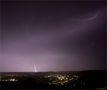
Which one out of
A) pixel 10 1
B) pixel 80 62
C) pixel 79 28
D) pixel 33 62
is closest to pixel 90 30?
pixel 79 28

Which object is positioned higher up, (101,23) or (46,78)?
(101,23)

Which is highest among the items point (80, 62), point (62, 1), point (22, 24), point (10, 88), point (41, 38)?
point (62, 1)

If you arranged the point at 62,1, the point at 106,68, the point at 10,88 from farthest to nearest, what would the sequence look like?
the point at 62,1 < the point at 106,68 < the point at 10,88

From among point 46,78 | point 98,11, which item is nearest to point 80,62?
point 46,78

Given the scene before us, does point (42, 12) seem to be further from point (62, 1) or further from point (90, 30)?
point (90, 30)

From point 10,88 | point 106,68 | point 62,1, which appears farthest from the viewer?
point 62,1

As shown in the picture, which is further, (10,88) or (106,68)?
(106,68)
